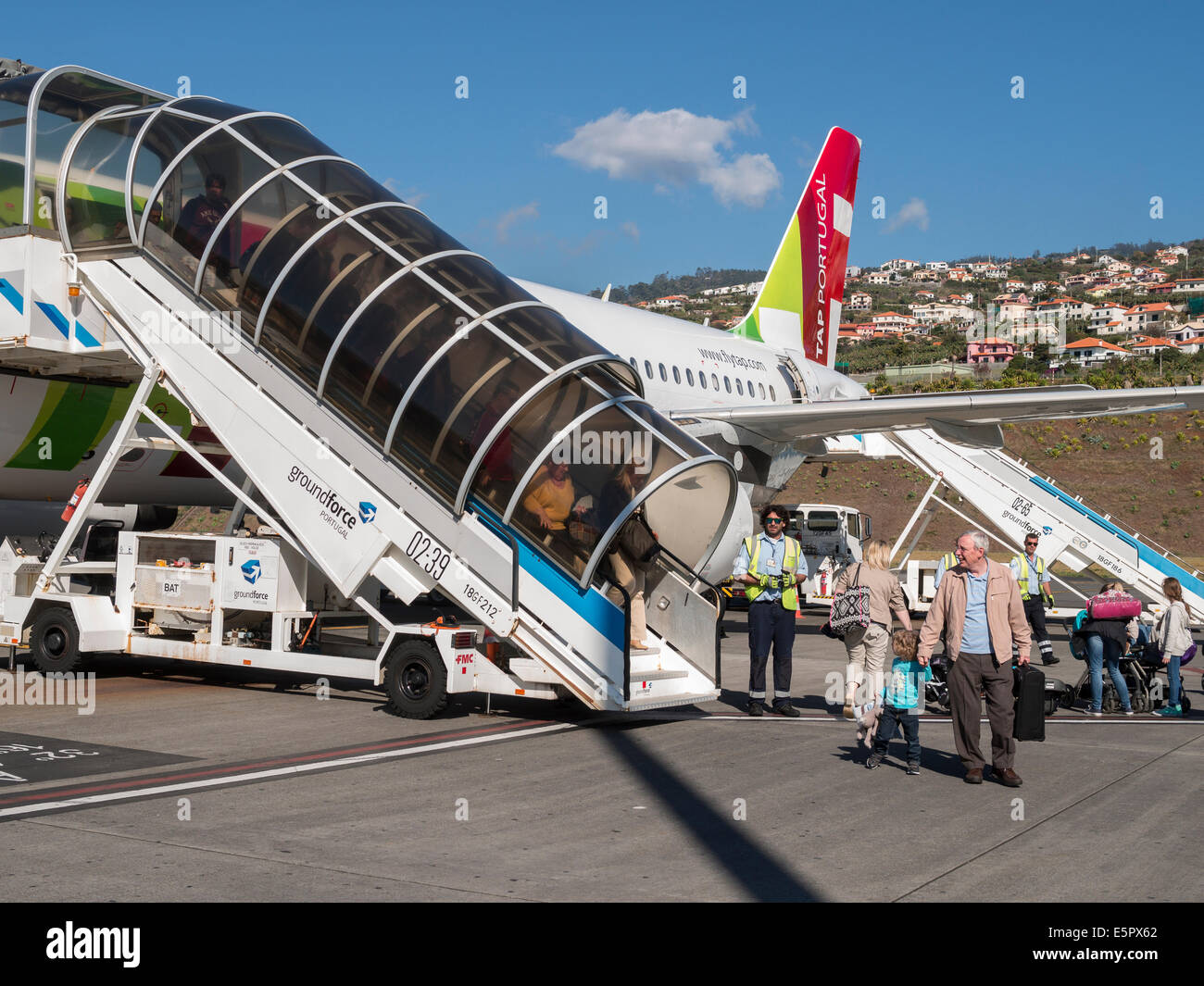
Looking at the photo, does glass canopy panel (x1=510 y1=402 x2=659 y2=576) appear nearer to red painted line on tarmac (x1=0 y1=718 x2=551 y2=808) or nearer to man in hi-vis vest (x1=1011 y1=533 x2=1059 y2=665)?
red painted line on tarmac (x1=0 y1=718 x2=551 y2=808)

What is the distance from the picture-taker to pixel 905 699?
8695 millimetres

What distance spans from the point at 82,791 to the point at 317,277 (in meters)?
4.76

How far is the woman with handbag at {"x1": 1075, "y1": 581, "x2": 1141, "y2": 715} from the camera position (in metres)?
12.1

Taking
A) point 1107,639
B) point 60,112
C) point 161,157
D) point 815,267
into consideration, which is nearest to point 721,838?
point 1107,639

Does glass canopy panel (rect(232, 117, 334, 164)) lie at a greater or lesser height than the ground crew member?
greater

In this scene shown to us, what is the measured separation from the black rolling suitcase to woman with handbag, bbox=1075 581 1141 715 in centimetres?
413

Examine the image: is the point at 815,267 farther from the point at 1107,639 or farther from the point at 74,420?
the point at 74,420

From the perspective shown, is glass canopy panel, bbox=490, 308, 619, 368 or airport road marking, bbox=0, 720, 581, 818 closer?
airport road marking, bbox=0, 720, 581, 818

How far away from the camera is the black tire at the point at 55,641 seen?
38.4 ft

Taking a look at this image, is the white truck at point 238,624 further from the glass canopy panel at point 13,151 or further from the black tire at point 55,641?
the glass canopy panel at point 13,151

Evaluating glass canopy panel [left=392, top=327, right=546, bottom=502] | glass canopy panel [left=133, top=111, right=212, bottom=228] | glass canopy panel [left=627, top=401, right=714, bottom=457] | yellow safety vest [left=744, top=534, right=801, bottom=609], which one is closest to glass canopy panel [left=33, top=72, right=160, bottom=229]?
glass canopy panel [left=133, top=111, right=212, bottom=228]

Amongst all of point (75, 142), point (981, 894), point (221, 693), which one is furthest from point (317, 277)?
point (981, 894)

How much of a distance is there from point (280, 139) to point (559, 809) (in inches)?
274

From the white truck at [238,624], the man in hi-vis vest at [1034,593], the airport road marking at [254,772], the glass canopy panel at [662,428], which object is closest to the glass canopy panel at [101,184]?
the white truck at [238,624]
